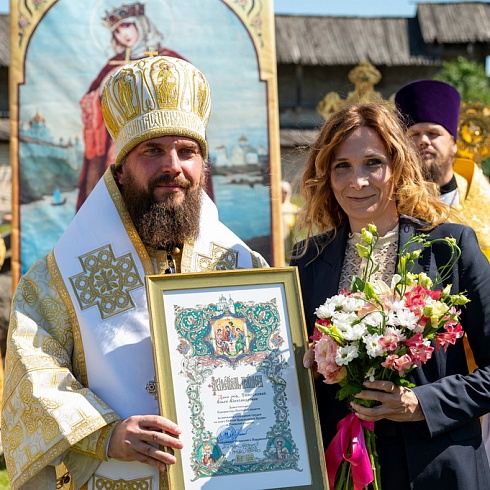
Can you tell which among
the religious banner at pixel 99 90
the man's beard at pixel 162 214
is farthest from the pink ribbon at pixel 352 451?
the religious banner at pixel 99 90

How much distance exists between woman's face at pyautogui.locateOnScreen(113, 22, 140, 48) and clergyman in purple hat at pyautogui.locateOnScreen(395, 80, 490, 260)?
2541mm

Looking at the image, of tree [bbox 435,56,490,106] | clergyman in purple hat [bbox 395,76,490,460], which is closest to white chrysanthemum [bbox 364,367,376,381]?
clergyman in purple hat [bbox 395,76,490,460]

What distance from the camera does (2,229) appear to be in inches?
482

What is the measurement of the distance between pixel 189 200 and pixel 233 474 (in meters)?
1.03

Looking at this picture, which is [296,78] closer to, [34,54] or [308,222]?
[34,54]

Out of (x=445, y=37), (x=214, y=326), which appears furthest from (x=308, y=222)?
(x=445, y=37)

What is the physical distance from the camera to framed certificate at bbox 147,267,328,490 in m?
2.98

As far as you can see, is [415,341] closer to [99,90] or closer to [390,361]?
[390,361]

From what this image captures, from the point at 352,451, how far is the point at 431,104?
285 centimetres

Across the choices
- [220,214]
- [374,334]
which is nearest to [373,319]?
[374,334]

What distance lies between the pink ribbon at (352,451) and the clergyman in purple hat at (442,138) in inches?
89.3

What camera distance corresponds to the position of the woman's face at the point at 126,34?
7.25 metres

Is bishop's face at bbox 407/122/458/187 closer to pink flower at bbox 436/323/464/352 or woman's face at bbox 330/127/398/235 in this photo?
woman's face at bbox 330/127/398/235

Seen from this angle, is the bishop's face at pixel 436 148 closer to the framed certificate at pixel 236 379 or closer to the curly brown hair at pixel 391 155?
the curly brown hair at pixel 391 155
